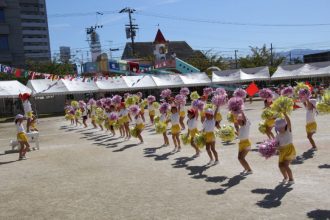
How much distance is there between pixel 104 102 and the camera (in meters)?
21.7

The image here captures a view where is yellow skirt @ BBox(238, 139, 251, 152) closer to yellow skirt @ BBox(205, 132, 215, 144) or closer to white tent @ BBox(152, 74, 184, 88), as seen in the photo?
yellow skirt @ BBox(205, 132, 215, 144)

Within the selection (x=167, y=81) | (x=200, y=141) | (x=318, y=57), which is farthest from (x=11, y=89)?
(x=318, y=57)

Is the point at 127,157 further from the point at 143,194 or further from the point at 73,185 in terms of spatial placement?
the point at 143,194

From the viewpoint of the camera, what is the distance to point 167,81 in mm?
45438

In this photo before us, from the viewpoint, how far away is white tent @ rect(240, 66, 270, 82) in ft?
146

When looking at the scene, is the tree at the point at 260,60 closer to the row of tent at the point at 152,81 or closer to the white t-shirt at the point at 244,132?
the row of tent at the point at 152,81

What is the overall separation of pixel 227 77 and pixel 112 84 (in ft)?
40.7

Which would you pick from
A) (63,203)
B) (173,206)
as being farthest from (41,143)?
(173,206)

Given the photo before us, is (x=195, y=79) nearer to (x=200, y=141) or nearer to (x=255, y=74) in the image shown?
Result: (x=255, y=74)

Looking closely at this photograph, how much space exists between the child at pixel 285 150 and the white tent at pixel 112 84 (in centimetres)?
3429

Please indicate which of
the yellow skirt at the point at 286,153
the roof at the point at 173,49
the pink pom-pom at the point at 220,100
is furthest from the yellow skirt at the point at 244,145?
the roof at the point at 173,49

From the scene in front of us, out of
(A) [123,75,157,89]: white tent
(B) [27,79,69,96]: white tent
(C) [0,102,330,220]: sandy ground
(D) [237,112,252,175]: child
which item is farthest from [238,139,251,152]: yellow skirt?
(A) [123,75,157,89]: white tent

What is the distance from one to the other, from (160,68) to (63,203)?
1755 inches

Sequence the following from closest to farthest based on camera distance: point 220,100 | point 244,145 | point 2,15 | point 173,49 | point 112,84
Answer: point 244,145, point 220,100, point 112,84, point 2,15, point 173,49
